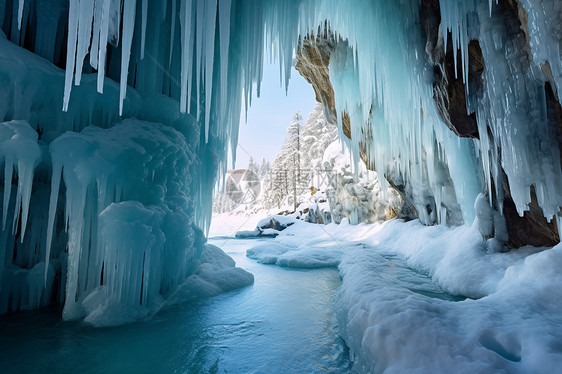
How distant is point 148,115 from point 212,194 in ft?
7.60

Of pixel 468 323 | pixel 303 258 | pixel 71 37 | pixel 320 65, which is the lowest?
pixel 303 258

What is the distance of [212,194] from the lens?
6.29 meters

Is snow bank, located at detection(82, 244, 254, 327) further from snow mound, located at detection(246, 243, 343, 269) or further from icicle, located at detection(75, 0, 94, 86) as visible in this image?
icicle, located at detection(75, 0, 94, 86)

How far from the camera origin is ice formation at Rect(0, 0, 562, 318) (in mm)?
3279

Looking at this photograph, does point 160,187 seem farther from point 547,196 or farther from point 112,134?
point 547,196

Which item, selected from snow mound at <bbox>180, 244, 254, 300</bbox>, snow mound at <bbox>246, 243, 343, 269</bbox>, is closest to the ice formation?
snow mound at <bbox>180, 244, 254, 300</bbox>

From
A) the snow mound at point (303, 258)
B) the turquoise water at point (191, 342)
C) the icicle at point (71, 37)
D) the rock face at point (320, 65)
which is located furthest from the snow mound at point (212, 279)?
the rock face at point (320, 65)

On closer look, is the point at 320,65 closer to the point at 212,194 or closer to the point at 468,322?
the point at 212,194

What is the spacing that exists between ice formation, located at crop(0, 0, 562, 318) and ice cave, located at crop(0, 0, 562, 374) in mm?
27

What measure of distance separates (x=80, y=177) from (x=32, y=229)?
169 cm

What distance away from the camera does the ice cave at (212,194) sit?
8.43ft

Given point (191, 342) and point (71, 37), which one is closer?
point (71, 37)

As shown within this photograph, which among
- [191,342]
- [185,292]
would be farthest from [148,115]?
[191,342]

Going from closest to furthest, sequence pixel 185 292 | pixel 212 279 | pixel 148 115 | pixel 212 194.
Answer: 1. pixel 148 115
2. pixel 185 292
3. pixel 212 279
4. pixel 212 194
